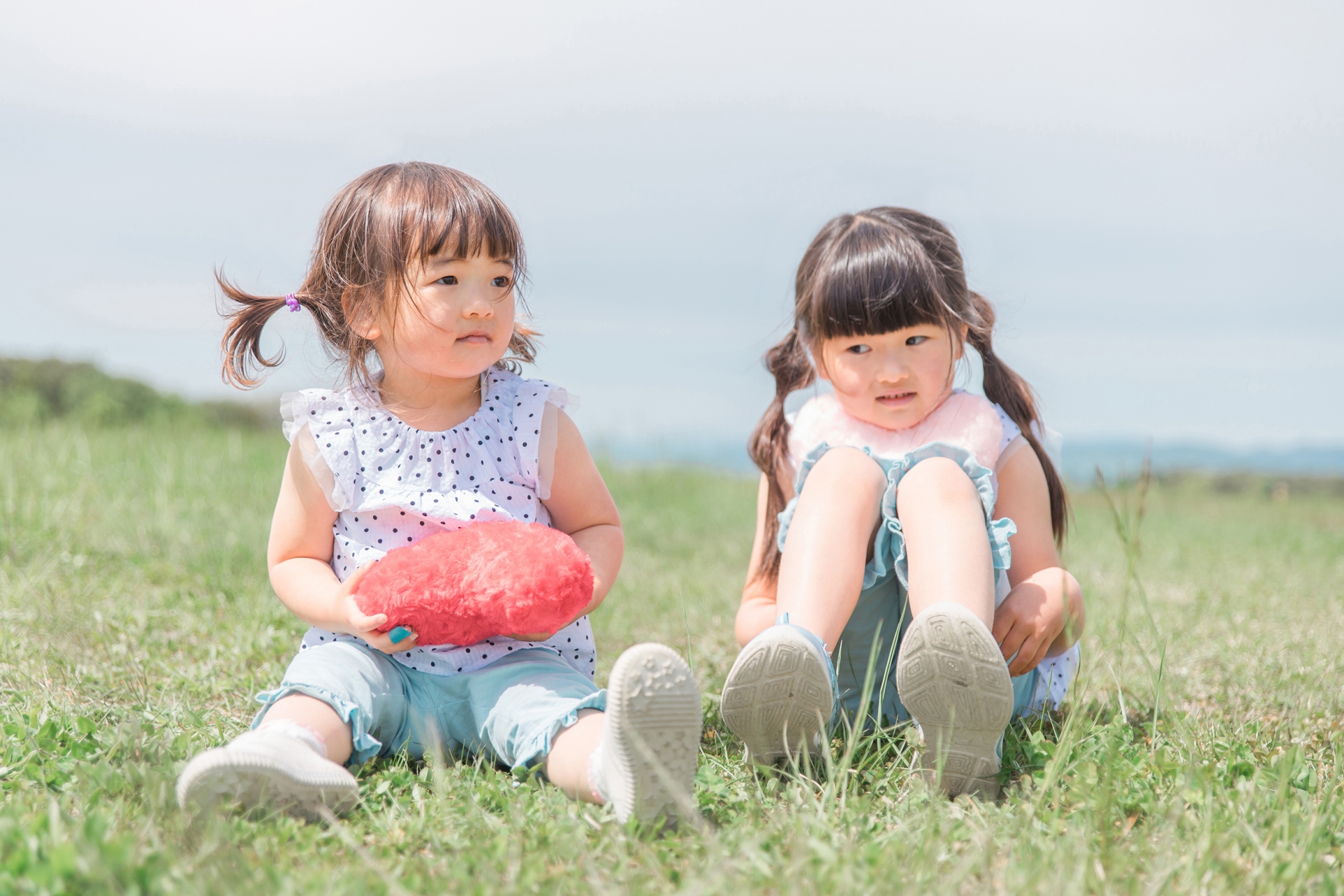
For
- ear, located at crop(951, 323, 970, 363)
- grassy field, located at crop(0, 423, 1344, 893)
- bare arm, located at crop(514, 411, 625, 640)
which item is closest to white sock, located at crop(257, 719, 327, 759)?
grassy field, located at crop(0, 423, 1344, 893)

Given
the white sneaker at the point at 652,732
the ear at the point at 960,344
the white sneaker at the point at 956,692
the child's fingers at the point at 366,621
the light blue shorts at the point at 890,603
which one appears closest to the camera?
the white sneaker at the point at 652,732

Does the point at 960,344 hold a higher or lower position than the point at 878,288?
lower

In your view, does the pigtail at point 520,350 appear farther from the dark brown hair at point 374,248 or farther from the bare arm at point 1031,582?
the bare arm at point 1031,582

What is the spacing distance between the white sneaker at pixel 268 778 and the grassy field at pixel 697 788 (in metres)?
0.05

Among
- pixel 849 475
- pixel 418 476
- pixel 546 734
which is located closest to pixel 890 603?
pixel 849 475

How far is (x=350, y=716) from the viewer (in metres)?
2.02

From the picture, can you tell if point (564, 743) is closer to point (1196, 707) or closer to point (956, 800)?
point (956, 800)

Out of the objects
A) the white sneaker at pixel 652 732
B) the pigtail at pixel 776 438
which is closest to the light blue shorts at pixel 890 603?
the pigtail at pixel 776 438

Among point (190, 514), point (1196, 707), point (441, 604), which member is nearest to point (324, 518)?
point (441, 604)

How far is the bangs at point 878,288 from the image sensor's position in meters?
2.39

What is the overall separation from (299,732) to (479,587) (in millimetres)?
412

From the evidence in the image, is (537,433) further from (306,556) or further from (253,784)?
(253,784)

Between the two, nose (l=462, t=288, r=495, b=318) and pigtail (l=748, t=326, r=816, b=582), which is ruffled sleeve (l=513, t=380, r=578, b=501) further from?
pigtail (l=748, t=326, r=816, b=582)

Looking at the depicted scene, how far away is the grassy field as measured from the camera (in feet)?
4.76
